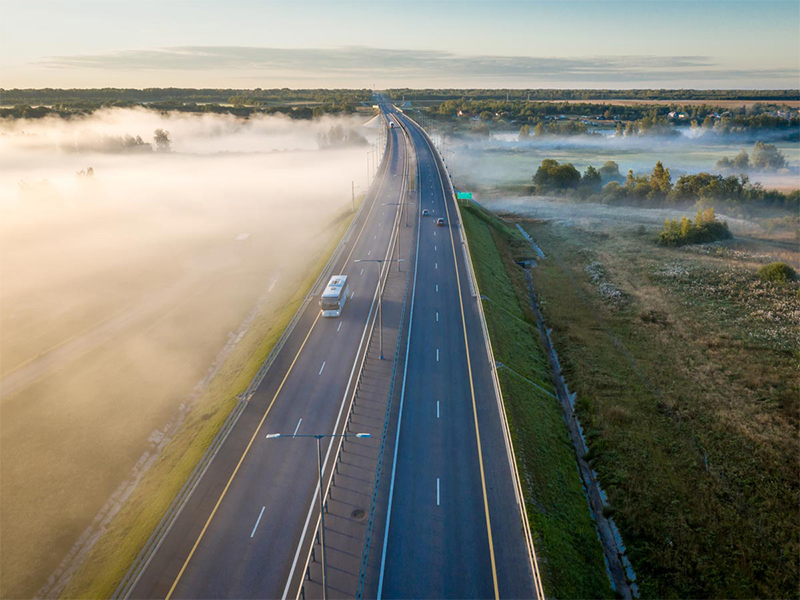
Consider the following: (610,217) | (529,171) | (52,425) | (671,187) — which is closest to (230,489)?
(52,425)

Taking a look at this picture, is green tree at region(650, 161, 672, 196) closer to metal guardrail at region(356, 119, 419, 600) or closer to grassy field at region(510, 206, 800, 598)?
grassy field at region(510, 206, 800, 598)

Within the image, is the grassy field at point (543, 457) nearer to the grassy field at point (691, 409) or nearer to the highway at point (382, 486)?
the highway at point (382, 486)

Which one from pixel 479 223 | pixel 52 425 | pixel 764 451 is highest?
pixel 479 223

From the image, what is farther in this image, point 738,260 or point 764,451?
point 738,260

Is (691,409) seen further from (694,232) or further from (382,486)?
(694,232)

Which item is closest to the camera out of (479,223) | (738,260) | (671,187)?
(738,260)

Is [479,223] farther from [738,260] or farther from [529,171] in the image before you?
[529,171]

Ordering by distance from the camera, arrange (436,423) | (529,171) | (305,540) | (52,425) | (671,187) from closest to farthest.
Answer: (305,540), (436,423), (52,425), (671,187), (529,171)

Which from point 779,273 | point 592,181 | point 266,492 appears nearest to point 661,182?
point 592,181
